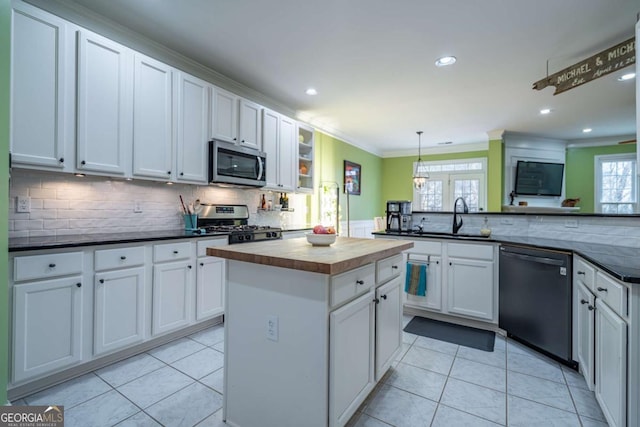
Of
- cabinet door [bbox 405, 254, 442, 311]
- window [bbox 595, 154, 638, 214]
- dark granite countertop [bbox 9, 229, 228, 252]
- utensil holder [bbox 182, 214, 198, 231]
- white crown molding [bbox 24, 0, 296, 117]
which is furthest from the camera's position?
window [bbox 595, 154, 638, 214]

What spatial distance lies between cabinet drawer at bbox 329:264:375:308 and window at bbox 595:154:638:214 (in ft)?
24.0

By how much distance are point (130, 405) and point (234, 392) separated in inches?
28.0

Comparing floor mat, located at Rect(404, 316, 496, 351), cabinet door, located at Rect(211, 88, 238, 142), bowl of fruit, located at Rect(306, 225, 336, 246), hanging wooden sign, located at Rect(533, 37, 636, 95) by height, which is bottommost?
floor mat, located at Rect(404, 316, 496, 351)

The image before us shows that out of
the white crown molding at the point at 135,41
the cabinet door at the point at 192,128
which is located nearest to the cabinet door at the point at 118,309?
the cabinet door at the point at 192,128

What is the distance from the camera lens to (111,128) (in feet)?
7.72

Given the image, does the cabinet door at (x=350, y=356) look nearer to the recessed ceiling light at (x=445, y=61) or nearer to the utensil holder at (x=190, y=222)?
the utensil holder at (x=190, y=222)

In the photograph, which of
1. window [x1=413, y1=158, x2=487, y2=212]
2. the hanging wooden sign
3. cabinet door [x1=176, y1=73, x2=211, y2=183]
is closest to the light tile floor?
cabinet door [x1=176, y1=73, x2=211, y2=183]

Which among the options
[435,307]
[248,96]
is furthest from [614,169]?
[248,96]

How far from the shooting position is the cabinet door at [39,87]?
188 cm

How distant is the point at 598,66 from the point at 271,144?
3.39 metres

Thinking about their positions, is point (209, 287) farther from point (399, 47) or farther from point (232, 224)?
point (399, 47)

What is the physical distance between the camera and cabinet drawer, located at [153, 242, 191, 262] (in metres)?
2.43

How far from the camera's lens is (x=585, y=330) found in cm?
202

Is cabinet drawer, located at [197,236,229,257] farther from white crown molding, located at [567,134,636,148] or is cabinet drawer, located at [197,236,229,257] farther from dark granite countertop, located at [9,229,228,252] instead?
white crown molding, located at [567,134,636,148]
